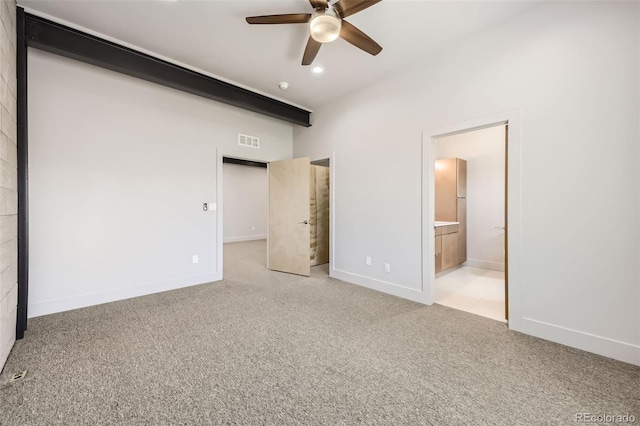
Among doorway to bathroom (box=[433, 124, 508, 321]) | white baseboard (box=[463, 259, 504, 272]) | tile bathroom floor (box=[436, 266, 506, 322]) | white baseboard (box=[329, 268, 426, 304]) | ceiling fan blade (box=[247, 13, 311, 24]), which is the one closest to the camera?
ceiling fan blade (box=[247, 13, 311, 24])

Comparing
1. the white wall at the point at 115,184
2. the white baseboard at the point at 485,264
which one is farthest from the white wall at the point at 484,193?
the white wall at the point at 115,184

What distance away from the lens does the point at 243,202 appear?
28.8 feet

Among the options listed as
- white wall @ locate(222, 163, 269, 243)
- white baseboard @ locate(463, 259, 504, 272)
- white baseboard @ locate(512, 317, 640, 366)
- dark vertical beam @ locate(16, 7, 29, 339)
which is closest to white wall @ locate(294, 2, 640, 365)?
white baseboard @ locate(512, 317, 640, 366)

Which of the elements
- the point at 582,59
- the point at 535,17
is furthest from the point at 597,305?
the point at 535,17

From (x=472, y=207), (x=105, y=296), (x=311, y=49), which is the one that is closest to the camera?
(x=311, y=49)

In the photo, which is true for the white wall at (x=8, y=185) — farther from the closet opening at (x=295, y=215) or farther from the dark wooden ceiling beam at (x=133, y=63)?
the closet opening at (x=295, y=215)

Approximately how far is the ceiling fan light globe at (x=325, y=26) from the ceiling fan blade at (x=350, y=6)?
0.27 feet

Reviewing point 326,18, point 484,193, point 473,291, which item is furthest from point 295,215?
point 484,193

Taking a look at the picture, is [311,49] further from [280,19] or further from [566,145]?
[566,145]

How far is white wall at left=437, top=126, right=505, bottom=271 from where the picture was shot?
16.0 ft

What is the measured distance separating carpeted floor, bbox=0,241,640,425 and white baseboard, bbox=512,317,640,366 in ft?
0.30

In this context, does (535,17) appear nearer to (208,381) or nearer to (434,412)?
(434,412)

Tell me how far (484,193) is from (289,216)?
146 inches

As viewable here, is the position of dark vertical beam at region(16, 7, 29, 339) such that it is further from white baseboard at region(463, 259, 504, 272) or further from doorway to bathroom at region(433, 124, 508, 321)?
white baseboard at region(463, 259, 504, 272)
